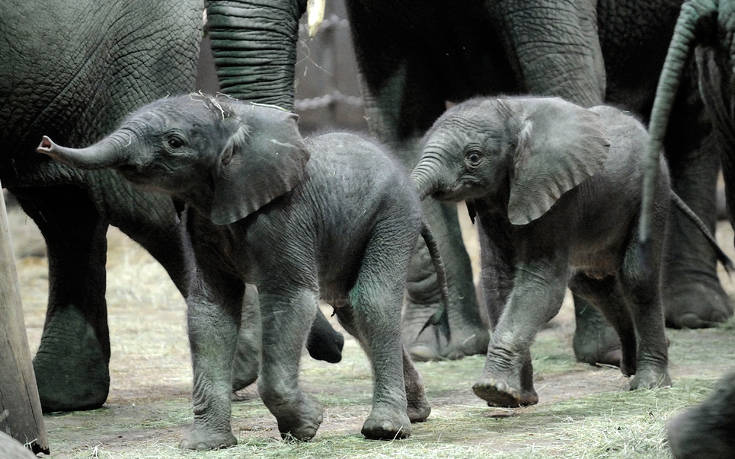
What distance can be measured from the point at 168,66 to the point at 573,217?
4.67 ft

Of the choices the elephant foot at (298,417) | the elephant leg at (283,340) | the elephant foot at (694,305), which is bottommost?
the elephant foot at (694,305)

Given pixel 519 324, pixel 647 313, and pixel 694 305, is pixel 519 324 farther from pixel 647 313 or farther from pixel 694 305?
pixel 694 305

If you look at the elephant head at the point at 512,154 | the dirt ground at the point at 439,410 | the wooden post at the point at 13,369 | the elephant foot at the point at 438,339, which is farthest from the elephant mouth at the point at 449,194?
the elephant foot at the point at 438,339

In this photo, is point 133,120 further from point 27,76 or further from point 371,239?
point 27,76

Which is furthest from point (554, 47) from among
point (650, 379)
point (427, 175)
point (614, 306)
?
point (650, 379)

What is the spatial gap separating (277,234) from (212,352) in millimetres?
370

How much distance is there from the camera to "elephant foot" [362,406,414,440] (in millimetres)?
3553

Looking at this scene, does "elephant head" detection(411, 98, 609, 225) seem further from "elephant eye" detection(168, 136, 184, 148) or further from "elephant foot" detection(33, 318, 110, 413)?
"elephant foot" detection(33, 318, 110, 413)

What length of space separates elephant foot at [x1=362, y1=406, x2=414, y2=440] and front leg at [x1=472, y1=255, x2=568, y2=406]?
314 mm

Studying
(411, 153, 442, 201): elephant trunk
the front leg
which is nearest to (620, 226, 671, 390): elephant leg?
the front leg

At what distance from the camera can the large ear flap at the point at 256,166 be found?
134 inches

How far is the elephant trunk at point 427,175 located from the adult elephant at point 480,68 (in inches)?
38.8

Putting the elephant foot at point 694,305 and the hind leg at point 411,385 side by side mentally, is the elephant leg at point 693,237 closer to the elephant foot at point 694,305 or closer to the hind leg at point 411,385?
the elephant foot at point 694,305

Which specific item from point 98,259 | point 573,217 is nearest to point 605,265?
point 573,217
